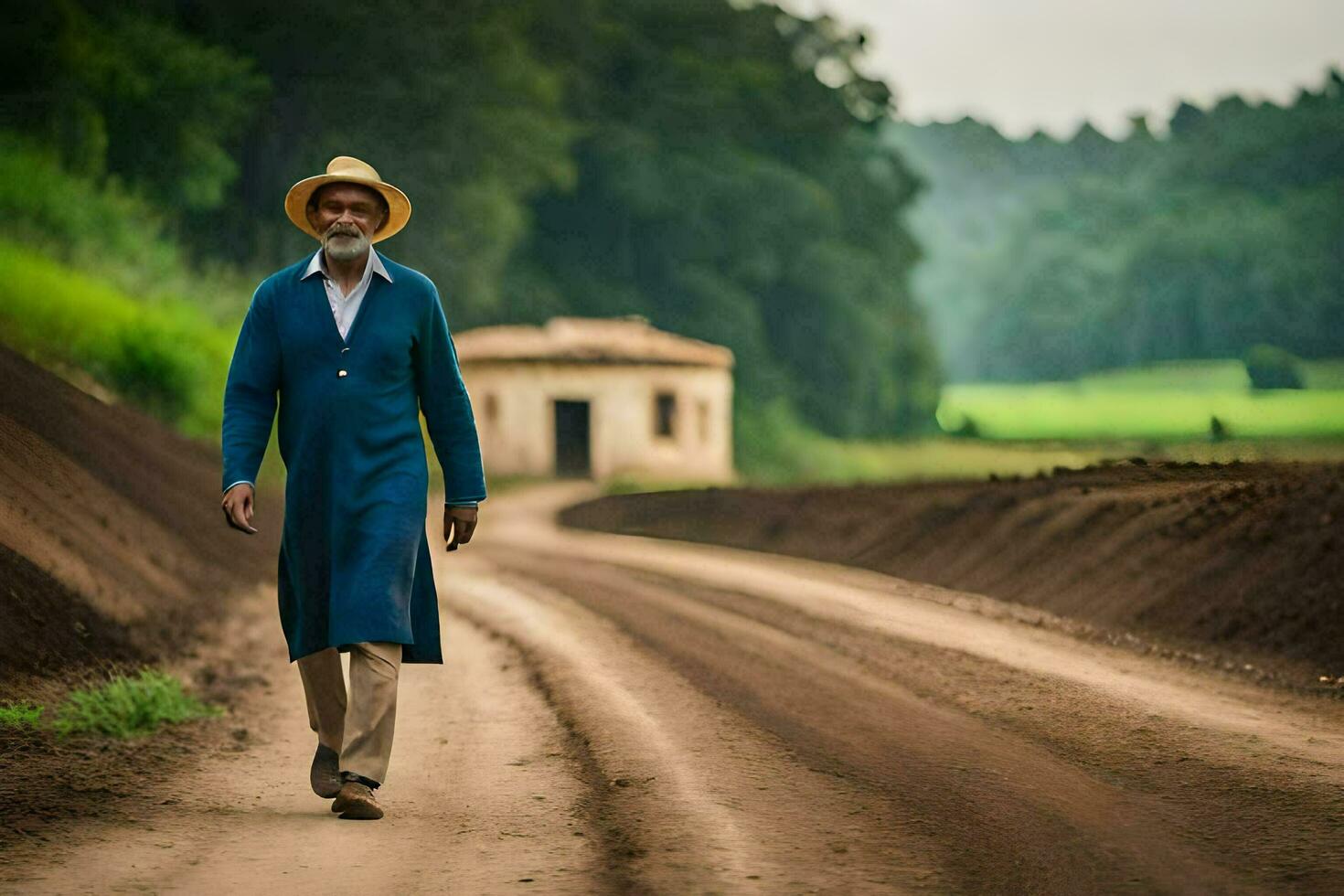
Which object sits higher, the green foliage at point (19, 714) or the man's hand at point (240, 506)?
the man's hand at point (240, 506)

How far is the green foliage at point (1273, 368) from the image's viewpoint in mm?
17656

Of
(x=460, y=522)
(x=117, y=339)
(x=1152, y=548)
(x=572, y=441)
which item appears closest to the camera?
(x=460, y=522)

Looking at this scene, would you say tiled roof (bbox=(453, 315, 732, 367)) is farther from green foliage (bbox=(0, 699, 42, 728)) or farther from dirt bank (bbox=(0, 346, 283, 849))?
green foliage (bbox=(0, 699, 42, 728))

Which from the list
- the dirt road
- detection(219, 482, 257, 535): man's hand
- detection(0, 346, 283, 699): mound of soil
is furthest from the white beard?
detection(0, 346, 283, 699): mound of soil

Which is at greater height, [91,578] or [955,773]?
[91,578]

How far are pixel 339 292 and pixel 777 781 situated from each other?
272cm

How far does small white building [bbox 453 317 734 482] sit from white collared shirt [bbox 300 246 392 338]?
32.8m

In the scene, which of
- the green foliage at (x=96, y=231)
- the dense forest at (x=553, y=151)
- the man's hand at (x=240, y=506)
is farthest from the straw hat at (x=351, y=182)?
the dense forest at (x=553, y=151)

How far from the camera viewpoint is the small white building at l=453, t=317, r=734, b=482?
39.6 metres

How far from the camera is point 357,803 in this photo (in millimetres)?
5996

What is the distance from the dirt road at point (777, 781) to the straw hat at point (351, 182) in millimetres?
2431

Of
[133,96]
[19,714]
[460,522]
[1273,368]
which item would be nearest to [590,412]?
[133,96]

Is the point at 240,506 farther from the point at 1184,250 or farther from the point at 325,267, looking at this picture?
the point at 1184,250

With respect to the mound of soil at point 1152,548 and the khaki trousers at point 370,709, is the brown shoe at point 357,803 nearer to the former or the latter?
the khaki trousers at point 370,709
